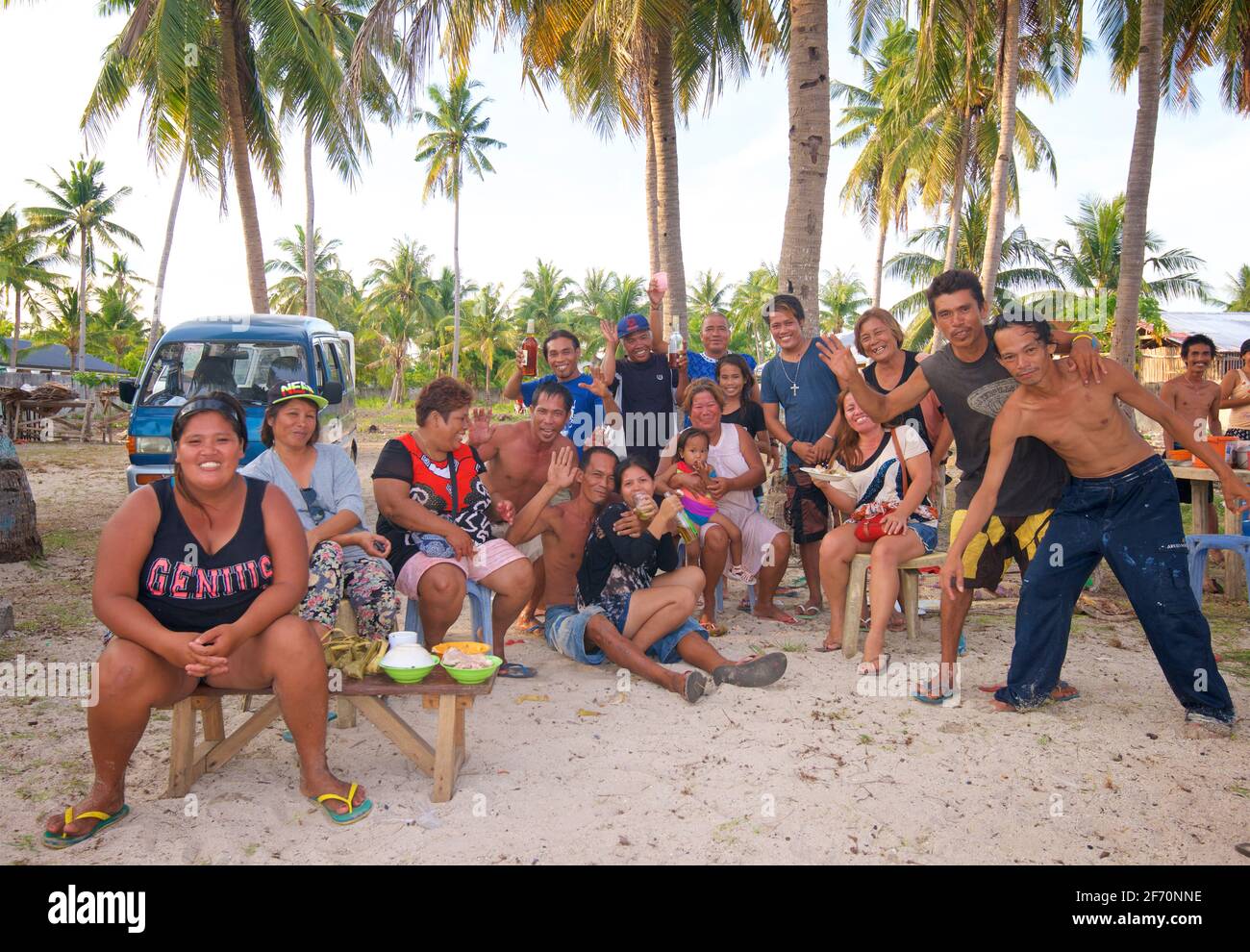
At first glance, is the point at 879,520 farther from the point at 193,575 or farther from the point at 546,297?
the point at 546,297

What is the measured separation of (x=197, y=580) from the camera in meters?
3.10

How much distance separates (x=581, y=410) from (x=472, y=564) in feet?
6.82

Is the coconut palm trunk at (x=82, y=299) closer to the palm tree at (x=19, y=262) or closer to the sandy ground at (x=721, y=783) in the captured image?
the palm tree at (x=19, y=262)

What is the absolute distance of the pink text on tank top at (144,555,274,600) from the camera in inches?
121

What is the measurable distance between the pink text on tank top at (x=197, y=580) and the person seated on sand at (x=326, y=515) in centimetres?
79

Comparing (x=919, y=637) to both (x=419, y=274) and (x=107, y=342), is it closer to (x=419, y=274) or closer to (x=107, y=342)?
(x=419, y=274)

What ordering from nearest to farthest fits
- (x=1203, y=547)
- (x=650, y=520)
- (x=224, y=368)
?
(x=650, y=520) < (x=1203, y=547) < (x=224, y=368)

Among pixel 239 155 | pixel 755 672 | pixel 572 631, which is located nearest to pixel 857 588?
pixel 755 672

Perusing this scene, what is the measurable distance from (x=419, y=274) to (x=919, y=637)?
1954 inches

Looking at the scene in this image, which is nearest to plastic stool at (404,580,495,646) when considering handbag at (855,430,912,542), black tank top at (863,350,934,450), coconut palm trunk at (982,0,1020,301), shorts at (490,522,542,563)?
shorts at (490,522,542,563)

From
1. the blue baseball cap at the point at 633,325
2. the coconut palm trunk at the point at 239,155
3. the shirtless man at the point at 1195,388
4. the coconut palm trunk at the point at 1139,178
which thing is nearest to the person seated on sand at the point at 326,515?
the blue baseball cap at the point at 633,325

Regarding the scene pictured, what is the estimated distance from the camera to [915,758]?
365 cm

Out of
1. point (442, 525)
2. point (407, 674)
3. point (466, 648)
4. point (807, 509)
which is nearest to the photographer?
point (407, 674)
